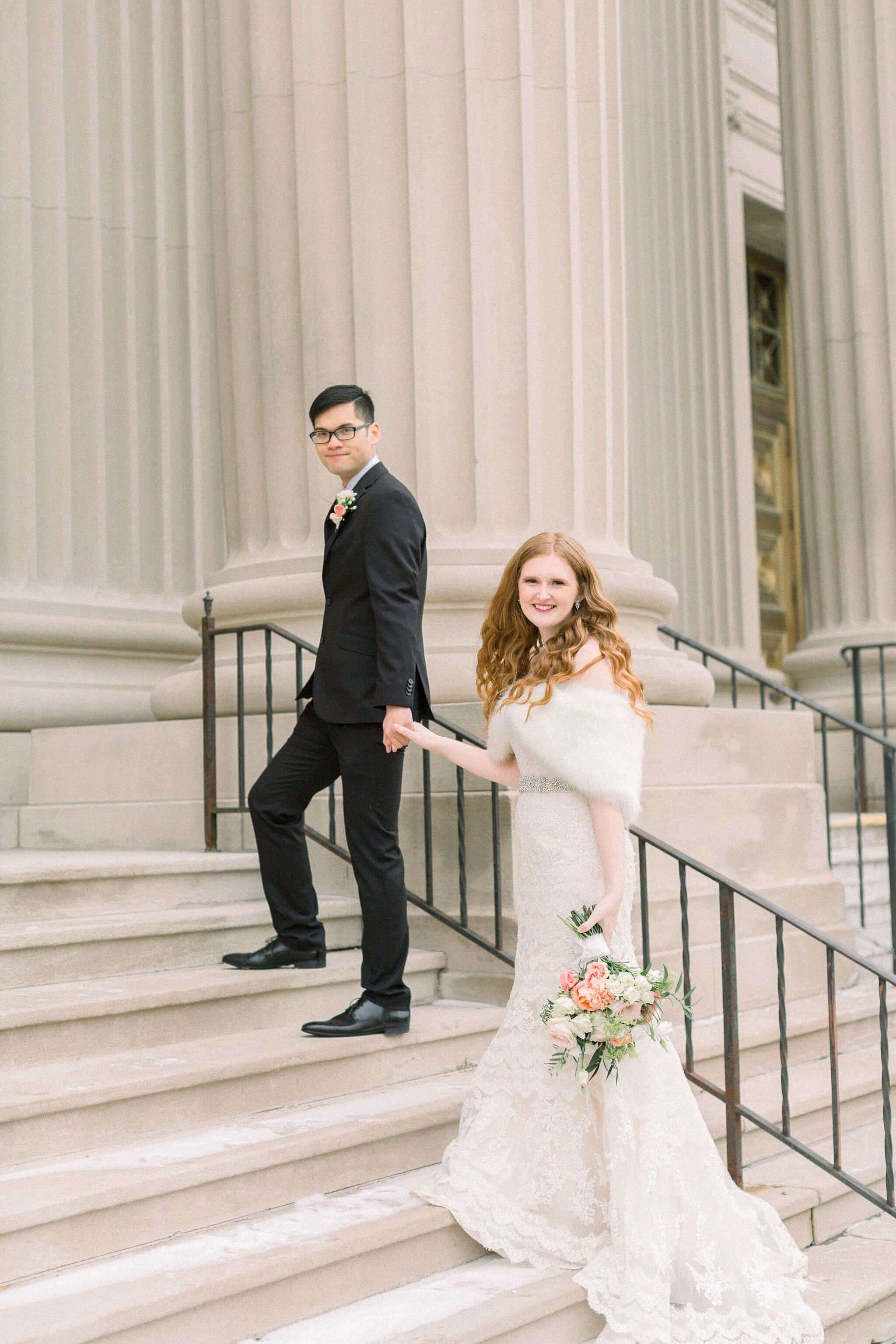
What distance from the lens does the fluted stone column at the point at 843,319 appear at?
11594 mm

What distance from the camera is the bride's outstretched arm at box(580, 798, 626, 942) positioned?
12.7 feet

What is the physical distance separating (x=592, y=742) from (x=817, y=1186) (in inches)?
78.4

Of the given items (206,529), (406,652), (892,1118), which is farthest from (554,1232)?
(206,529)

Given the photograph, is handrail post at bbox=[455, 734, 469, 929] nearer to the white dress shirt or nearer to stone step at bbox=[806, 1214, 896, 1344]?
the white dress shirt

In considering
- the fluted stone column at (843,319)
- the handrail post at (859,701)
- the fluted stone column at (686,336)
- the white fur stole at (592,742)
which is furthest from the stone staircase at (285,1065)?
the fluted stone column at (686,336)

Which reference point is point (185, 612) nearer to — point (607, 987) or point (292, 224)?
point (292, 224)

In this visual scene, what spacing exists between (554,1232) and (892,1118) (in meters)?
2.46

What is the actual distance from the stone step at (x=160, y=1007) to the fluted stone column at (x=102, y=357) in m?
3.18

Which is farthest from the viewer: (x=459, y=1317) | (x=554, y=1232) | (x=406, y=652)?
(x=406, y=652)

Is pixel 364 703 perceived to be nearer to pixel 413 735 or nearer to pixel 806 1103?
pixel 413 735

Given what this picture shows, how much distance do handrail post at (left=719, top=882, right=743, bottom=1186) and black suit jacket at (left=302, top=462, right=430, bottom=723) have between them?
115 cm

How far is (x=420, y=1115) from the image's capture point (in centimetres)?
435

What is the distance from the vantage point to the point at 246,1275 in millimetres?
3439

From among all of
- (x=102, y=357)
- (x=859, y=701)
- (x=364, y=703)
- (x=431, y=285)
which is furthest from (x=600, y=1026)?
(x=859, y=701)
